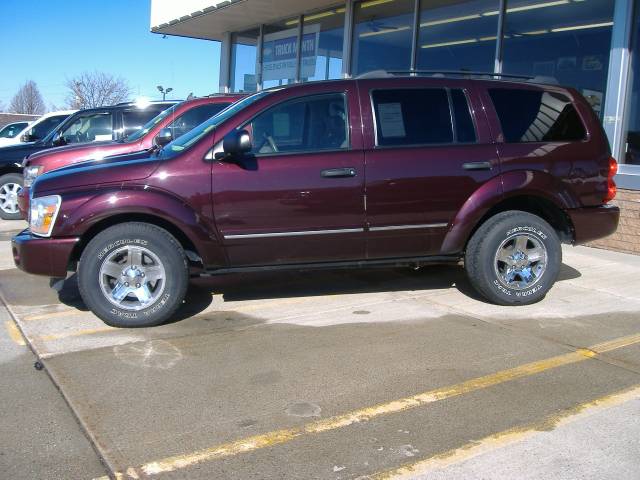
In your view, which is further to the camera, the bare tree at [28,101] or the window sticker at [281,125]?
the bare tree at [28,101]

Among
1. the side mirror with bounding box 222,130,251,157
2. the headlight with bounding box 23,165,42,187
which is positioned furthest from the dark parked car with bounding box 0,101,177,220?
the side mirror with bounding box 222,130,251,157

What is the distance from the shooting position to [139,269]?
496 cm

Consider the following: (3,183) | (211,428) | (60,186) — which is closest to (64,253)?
(60,186)

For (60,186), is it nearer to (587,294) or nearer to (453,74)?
(453,74)

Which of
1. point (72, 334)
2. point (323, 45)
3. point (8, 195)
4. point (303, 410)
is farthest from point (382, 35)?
point (303, 410)

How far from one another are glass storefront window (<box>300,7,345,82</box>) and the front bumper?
10.2 metres

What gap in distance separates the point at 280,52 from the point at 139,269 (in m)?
12.6

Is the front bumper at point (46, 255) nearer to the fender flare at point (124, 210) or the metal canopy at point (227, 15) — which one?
the fender flare at point (124, 210)

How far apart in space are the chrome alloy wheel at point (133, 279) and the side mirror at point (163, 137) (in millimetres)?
2993

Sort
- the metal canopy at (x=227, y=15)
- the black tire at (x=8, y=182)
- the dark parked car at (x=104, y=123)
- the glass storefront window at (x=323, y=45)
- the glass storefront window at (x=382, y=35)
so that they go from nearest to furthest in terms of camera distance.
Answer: the dark parked car at (x=104, y=123)
the black tire at (x=8, y=182)
the glass storefront window at (x=382, y=35)
the metal canopy at (x=227, y=15)
the glass storefront window at (x=323, y=45)

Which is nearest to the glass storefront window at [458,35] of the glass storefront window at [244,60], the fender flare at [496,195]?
the fender flare at [496,195]

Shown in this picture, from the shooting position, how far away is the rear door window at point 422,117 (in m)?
5.36

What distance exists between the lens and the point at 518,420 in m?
3.47

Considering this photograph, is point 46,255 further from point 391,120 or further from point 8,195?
point 8,195
